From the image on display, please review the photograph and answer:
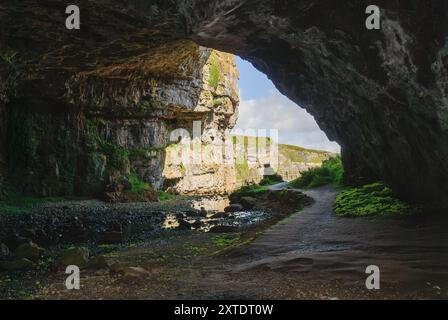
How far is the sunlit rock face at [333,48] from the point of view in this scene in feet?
25.4

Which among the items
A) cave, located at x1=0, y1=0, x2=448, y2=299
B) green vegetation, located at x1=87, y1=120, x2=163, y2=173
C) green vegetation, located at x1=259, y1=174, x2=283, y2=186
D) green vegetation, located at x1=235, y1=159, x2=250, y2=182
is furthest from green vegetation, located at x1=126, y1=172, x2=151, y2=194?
green vegetation, located at x1=235, y1=159, x2=250, y2=182

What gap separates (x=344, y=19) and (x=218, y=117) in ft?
119

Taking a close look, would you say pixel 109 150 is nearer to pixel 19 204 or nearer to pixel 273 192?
pixel 19 204

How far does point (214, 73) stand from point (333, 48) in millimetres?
35096

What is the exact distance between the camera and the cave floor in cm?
583

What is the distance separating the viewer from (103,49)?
1772cm

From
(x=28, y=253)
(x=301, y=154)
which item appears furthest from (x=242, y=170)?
(x=28, y=253)

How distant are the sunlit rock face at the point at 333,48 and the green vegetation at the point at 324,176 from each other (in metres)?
7.22

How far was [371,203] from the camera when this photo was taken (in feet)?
46.1

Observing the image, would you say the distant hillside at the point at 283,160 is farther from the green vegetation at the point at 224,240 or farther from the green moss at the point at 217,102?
the green vegetation at the point at 224,240

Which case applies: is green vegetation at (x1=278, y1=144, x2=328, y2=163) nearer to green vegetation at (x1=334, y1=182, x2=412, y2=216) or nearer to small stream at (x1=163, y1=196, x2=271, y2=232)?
small stream at (x1=163, y1=196, x2=271, y2=232)

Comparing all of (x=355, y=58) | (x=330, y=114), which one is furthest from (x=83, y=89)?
(x=355, y=58)

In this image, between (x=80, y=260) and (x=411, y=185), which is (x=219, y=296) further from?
(x=411, y=185)

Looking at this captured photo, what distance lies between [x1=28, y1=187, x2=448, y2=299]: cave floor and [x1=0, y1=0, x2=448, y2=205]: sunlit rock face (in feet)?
7.68
